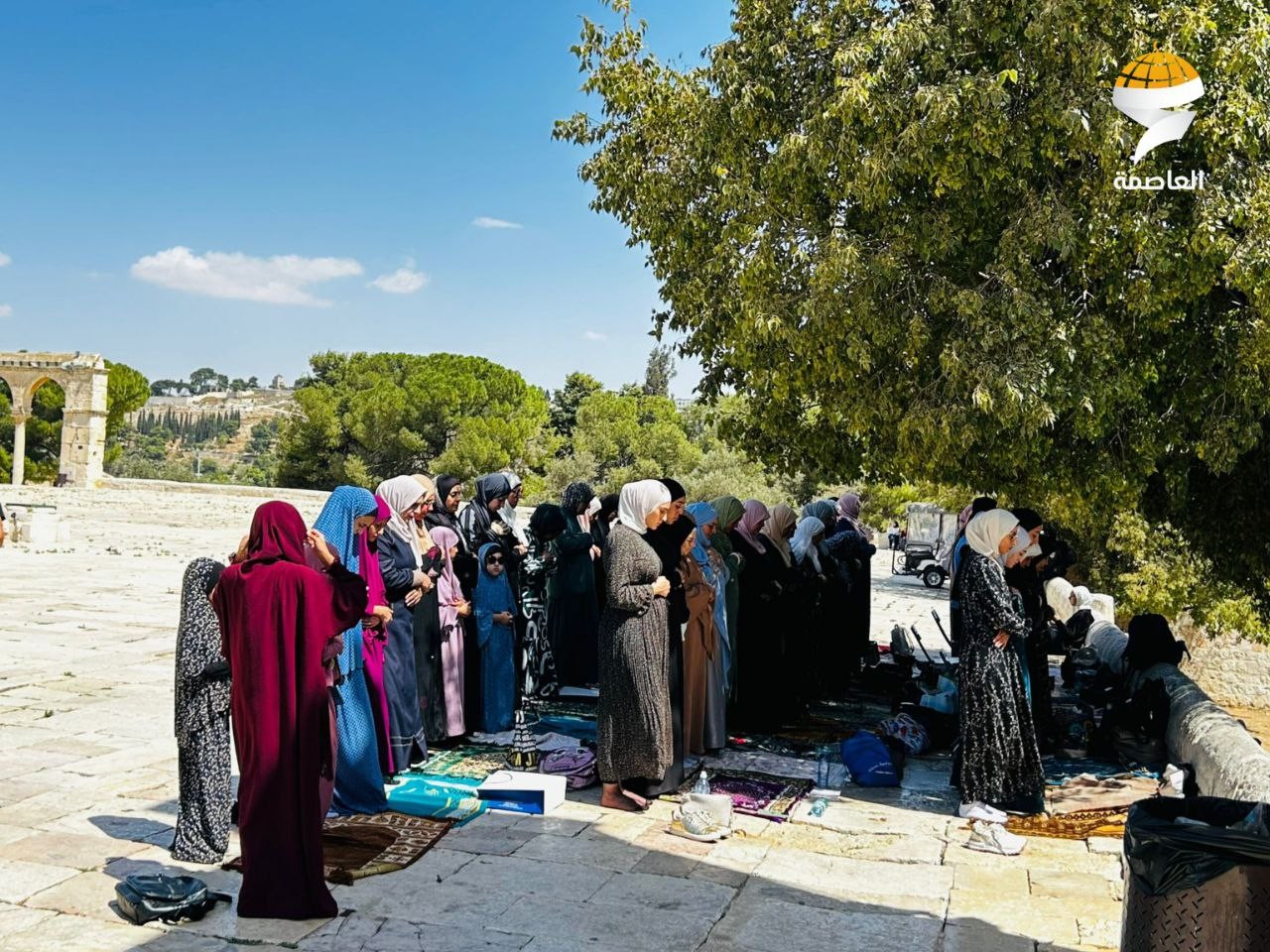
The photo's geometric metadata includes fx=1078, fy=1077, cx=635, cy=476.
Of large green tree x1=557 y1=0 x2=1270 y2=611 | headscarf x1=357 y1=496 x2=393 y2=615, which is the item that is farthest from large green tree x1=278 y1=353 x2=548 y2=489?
headscarf x1=357 y1=496 x2=393 y2=615

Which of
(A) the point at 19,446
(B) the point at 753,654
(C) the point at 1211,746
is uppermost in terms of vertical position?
(A) the point at 19,446

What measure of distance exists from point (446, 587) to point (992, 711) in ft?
10.2

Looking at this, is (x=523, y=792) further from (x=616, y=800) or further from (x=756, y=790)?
(x=756, y=790)

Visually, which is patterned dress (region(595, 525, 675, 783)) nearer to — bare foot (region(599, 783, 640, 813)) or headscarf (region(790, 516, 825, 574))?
bare foot (region(599, 783, 640, 813))

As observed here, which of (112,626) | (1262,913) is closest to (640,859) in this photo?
(1262,913)

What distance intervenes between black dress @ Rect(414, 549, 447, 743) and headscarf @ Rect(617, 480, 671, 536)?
1283 millimetres

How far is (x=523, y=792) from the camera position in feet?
17.3

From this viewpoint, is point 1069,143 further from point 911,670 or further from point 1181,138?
point 911,670

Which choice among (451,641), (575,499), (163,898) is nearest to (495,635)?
(451,641)

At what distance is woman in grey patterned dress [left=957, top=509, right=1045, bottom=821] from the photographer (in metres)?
5.46

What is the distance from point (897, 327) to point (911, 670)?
4.82m

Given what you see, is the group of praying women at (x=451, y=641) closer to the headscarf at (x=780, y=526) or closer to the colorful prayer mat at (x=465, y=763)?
the headscarf at (x=780, y=526)

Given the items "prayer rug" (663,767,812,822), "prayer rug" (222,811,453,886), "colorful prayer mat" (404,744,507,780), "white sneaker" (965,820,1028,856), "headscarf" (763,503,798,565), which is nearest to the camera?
"prayer rug" (222,811,453,886)

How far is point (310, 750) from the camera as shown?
13.1 ft
